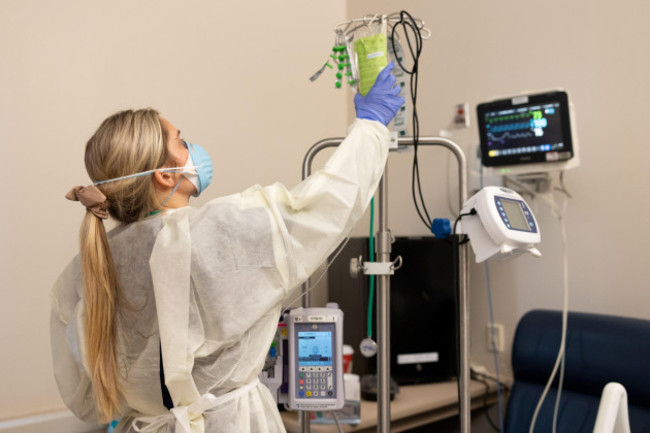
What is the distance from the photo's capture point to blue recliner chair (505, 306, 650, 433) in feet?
5.42

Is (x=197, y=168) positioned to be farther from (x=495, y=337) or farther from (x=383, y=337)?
(x=495, y=337)

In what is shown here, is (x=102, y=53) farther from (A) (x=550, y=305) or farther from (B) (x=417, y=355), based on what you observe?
(A) (x=550, y=305)

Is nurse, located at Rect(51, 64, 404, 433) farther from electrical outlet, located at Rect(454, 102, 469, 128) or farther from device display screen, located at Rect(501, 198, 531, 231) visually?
electrical outlet, located at Rect(454, 102, 469, 128)

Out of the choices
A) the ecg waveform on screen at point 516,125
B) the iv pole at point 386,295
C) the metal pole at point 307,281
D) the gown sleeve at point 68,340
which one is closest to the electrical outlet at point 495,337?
the ecg waveform on screen at point 516,125

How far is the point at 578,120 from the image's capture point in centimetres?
209

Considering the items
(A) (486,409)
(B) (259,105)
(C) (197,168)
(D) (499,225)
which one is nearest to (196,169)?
(C) (197,168)

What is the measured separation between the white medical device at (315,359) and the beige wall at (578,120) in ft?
3.62

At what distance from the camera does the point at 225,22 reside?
2439 mm

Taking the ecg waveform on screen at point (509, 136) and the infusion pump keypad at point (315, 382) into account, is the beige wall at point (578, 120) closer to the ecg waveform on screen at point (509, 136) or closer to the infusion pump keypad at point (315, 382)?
the ecg waveform on screen at point (509, 136)

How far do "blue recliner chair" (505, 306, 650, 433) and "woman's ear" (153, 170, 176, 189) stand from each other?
4.38 feet

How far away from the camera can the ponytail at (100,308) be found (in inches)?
44.6

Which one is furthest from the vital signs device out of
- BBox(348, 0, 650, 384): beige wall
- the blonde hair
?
the blonde hair

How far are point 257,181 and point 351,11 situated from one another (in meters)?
1.14

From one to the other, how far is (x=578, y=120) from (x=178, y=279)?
5.41 ft
